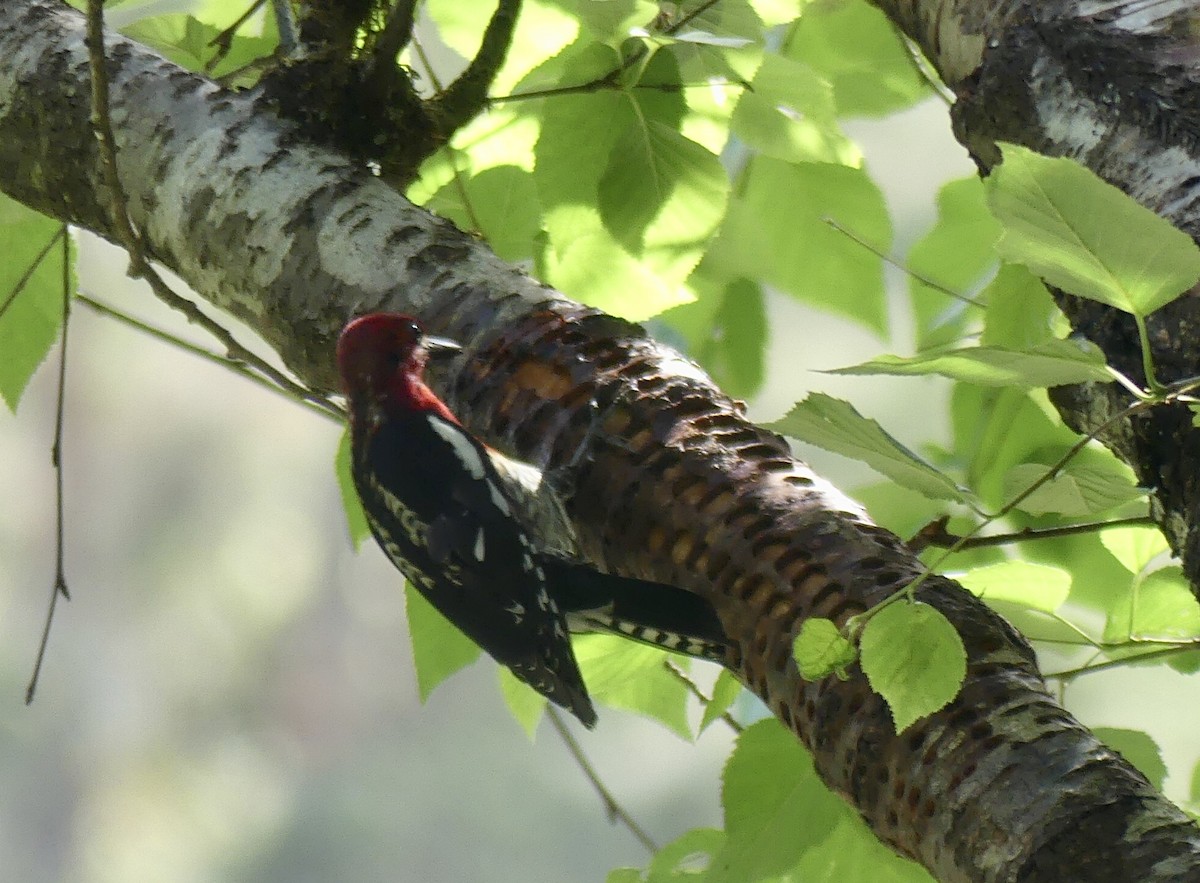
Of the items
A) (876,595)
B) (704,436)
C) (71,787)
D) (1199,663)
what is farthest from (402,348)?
(71,787)

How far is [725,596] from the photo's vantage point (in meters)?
0.65

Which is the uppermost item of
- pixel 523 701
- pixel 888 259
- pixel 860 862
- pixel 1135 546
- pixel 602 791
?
pixel 888 259

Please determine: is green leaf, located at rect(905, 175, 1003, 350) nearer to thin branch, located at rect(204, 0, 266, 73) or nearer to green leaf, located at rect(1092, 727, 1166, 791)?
green leaf, located at rect(1092, 727, 1166, 791)

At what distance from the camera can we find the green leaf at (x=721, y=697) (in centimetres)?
83

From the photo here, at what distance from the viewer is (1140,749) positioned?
750mm

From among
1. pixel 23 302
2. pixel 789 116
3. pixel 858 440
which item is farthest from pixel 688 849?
pixel 23 302

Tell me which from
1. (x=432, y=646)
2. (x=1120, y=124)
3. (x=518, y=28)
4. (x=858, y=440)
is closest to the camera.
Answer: (x=858, y=440)

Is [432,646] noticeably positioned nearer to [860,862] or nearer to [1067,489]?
[860,862]

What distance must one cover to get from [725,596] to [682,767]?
2.18 m

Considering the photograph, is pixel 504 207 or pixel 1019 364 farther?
pixel 504 207

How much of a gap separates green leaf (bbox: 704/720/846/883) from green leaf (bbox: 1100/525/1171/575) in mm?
262

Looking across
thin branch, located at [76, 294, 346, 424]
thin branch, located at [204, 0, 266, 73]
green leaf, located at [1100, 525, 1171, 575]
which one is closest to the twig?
thin branch, located at [76, 294, 346, 424]

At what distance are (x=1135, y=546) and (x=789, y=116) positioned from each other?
39 cm

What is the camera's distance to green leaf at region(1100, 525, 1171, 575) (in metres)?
0.78
